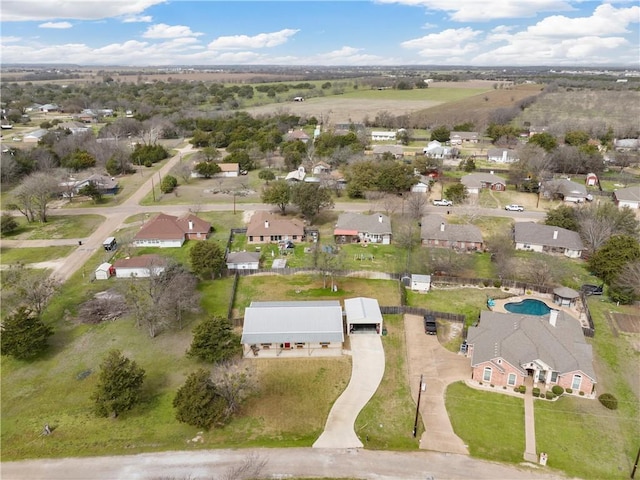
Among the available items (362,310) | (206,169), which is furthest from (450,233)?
(206,169)

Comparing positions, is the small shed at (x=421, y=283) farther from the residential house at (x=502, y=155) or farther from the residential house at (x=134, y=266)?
the residential house at (x=502, y=155)

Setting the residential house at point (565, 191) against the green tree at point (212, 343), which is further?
the residential house at point (565, 191)

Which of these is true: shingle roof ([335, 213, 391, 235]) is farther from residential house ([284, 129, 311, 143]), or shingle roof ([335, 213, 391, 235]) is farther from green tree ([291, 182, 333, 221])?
residential house ([284, 129, 311, 143])

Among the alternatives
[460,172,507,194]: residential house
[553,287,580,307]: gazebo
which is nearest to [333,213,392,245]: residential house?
[553,287,580,307]: gazebo

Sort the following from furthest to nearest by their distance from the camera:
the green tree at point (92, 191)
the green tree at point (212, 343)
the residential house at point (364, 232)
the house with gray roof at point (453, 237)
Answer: the green tree at point (92, 191)
the residential house at point (364, 232)
the house with gray roof at point (453, 237)
the green tree at point (212, 343)

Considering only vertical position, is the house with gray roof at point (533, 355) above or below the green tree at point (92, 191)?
below

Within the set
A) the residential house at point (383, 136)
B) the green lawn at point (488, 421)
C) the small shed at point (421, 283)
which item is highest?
the residential house at point (383, 136)

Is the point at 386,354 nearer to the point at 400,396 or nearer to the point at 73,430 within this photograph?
the point at 400,396

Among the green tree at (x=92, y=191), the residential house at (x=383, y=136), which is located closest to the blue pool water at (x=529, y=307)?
the green tree at (x=92, y=191)
